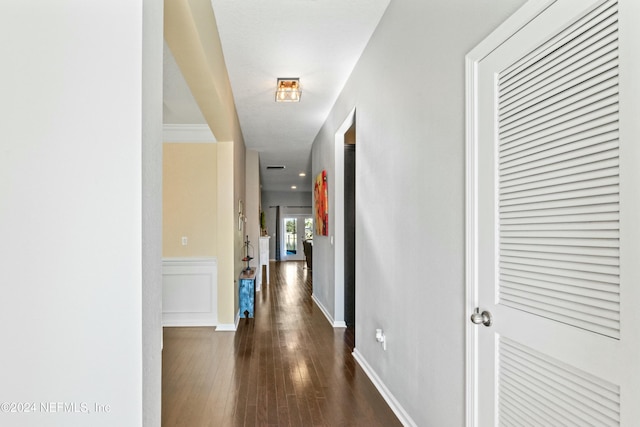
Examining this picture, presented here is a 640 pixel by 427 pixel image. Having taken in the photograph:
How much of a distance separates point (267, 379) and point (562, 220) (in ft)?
A: 8.88

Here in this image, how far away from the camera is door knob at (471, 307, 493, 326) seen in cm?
155

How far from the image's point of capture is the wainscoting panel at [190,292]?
5.14m

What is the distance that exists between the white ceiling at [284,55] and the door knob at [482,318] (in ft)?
7.14

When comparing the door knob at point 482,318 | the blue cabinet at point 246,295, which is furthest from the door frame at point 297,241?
the door knob at point 482,318

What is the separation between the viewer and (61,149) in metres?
1.21

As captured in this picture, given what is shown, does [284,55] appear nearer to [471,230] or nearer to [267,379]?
[471,230]

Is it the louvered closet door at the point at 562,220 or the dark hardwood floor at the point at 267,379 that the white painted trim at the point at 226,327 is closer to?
the dark hardwood floor at the point at 267,379

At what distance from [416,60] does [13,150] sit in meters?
1.97

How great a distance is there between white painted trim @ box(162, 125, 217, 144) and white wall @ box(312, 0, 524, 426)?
258 cm

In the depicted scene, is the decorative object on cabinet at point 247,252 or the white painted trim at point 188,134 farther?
the decorative object on cabinet at point 247,252

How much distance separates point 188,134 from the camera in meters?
5.27

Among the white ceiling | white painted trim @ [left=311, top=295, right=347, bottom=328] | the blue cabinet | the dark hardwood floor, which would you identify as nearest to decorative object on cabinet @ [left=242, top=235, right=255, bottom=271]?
the blue cabinet

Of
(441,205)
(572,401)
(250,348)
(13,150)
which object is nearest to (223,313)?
(250,348)

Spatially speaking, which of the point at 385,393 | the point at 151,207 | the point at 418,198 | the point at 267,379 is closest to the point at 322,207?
the point at 267,379
